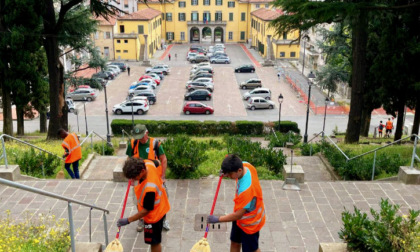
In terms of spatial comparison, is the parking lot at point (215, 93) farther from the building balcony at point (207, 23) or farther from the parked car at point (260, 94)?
the building balcony at point (207, 23)

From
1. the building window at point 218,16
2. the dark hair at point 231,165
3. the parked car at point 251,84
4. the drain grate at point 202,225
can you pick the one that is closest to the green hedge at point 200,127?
the parked car at point 251,84

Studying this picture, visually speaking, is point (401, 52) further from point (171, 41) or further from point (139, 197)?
point (171, 41)

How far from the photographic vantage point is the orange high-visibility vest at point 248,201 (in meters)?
4.74

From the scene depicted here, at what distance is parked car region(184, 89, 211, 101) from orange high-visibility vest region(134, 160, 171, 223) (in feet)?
101

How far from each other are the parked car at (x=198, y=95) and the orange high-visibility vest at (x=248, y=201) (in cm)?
3122

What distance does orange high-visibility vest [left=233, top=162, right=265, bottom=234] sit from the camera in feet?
15.5

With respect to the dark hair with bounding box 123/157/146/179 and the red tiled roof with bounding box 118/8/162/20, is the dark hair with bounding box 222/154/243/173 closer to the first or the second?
the dark hair with bounding box 123/157/146/179

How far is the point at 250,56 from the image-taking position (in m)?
57.7

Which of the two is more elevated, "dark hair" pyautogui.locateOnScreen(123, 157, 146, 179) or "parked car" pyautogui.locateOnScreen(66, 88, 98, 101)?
"dark hair" pyautogui.locateOnScreen(123, 157, 146, 179)

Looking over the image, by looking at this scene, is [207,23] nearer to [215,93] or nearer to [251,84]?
[251,84]

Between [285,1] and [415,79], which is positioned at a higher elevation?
[285,1]

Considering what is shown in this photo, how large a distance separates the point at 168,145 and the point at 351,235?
5.10 meters

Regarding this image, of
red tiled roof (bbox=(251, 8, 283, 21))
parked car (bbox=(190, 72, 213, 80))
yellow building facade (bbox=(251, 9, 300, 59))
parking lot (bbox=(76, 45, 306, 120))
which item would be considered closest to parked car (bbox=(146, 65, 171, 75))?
parking lot (bbox=(76, 45, 306, 120))

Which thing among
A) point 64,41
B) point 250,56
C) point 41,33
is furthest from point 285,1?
point 250,56
